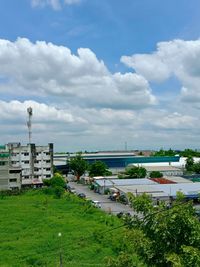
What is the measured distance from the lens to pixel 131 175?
179 feet

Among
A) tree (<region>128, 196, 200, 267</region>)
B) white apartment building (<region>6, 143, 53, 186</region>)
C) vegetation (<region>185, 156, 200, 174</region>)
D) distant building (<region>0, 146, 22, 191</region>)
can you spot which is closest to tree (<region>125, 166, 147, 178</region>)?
vegetation (<region>185, 156, 200, 174</region>)

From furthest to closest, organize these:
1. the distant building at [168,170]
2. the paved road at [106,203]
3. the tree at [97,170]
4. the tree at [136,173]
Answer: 1. the distant building at [168,170]
2. the tree at [97,170]
3. the tree at [136,173]
4. the paved road at [106,203]

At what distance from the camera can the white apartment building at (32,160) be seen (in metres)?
52.6

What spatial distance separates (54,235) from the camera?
70.6 ft

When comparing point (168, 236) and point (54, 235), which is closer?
point (168, 236)

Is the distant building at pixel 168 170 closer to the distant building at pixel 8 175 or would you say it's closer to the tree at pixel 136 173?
the tree at pixel 136 173

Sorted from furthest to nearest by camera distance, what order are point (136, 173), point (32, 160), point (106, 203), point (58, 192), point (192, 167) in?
point (192, 167) < point (136, 173) < point (32, 160) < point (58, 192) < point (106, 203)

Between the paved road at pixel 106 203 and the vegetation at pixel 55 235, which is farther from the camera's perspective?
the paved road at pixel 106 203

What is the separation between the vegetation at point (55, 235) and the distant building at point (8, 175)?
1115 centimetres

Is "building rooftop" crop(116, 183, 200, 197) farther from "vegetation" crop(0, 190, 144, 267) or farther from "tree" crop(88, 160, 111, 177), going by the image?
"tree" crop(88, 160, 111, 177)

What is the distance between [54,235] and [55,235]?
58mm

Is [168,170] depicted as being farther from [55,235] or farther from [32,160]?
[55,235]

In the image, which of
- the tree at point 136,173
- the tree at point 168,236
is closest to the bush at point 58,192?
the tree at point 136,173

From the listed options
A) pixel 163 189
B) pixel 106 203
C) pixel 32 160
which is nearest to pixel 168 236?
pixel 106 203
